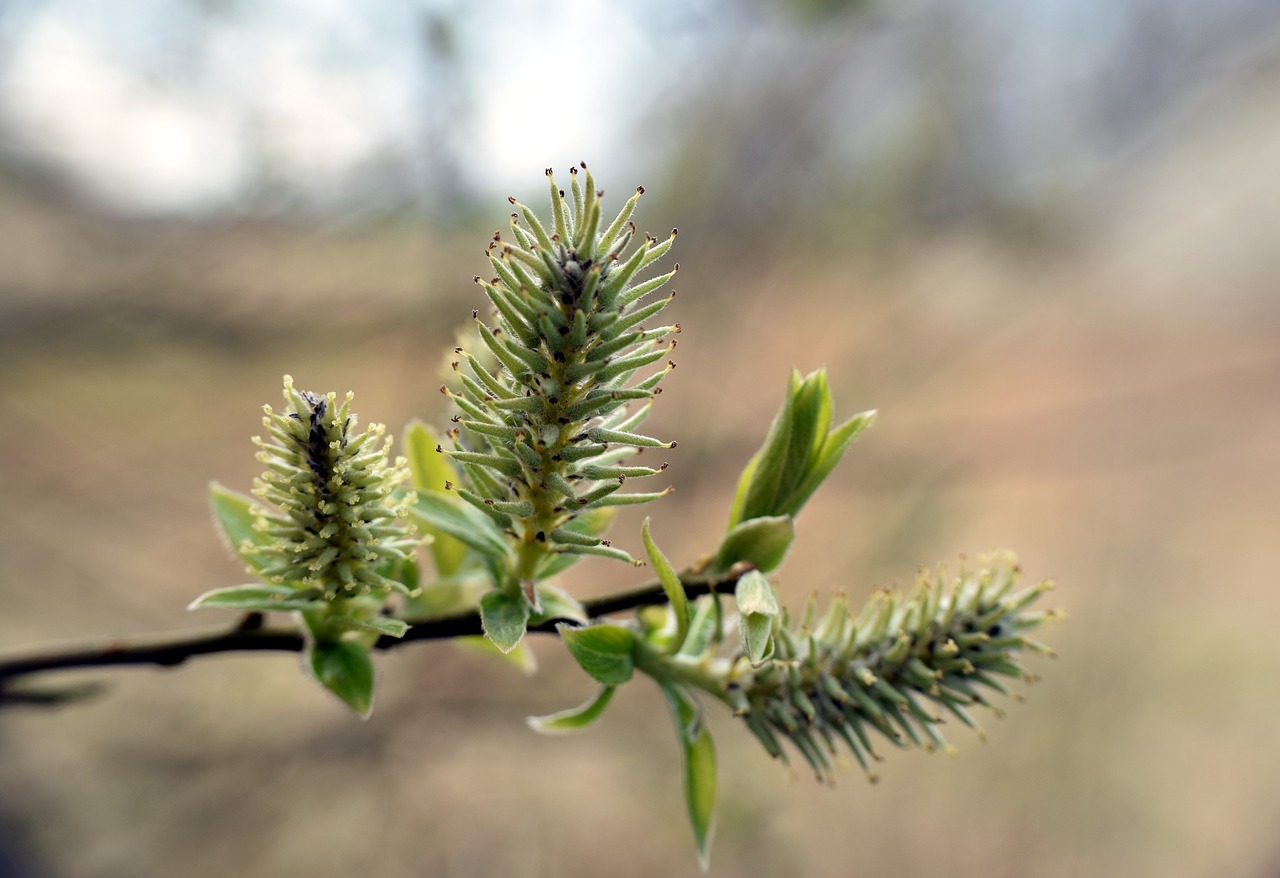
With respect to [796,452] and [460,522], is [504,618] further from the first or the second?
[796,452]

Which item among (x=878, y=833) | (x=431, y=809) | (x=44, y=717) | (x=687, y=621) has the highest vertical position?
(x=44, y=717)

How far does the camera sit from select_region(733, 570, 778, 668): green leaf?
43 cm

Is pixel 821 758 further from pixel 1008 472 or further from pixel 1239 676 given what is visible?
pixel 1008 472

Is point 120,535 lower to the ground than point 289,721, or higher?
higher

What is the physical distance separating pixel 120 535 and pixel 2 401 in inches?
24.2

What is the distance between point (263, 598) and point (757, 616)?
28 centimetres

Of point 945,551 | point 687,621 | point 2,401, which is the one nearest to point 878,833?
point 945,551

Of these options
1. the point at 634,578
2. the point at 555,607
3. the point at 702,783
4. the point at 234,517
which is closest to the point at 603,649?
the point at 555,607

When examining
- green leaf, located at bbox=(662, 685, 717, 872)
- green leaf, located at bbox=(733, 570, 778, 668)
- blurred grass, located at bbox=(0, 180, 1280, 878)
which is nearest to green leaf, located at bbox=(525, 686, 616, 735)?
green leaf, located at bbox=(662, 685, 717, 872)

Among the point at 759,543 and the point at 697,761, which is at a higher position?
the point at 759,543

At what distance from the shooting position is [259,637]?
0.54 metres

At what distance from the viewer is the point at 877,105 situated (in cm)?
340

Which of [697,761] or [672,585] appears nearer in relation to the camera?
[672,585]

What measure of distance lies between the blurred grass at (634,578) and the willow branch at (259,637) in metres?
1.45
